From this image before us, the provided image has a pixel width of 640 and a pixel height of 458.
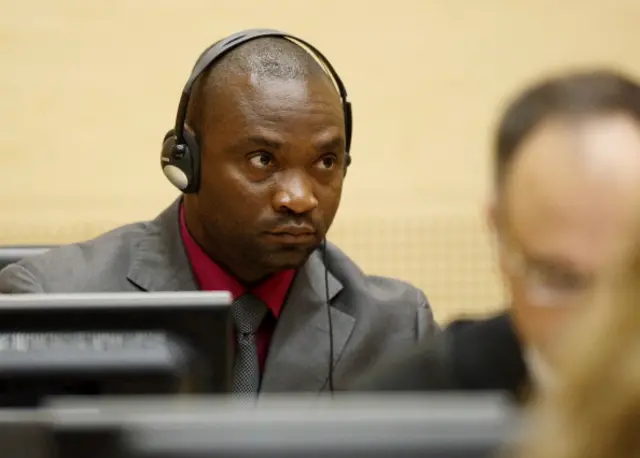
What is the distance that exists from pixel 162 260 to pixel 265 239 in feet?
0.63

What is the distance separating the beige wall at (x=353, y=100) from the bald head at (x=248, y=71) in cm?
109

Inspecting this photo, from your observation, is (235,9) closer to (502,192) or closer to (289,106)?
(289,106)

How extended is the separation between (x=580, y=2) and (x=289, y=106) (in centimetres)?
156

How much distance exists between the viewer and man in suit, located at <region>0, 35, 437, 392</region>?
142 centimetres

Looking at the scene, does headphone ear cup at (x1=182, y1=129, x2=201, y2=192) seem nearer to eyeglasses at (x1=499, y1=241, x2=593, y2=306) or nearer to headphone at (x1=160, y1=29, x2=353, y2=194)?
headphone at (x1=160, y1=29, x2=353, y2=194)

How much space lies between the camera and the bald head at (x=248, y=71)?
1459 mm

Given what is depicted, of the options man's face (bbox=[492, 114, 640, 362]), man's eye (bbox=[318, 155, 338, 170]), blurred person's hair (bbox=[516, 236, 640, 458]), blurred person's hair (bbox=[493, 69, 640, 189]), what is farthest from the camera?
man's eye (bbox=[318, 155, 338, 170])

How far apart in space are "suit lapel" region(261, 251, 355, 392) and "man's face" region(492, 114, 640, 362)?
57 cm

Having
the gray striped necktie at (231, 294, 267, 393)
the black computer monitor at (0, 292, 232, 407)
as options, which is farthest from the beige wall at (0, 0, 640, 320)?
the black computer monitor at (0, 292, 232, 407)

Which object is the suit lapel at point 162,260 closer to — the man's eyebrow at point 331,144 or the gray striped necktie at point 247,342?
the gray striped necktie at point 247,342

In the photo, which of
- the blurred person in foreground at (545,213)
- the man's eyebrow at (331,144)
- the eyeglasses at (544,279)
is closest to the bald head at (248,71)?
the man's eyebrow at (331,144)

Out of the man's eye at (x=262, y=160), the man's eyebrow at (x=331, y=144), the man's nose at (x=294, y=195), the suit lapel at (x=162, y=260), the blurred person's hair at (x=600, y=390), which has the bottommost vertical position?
the suit lapel at (x=162, y=260)

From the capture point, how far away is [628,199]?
2.61ft

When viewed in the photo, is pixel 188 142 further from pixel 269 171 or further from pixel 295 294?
pixel 295 294
